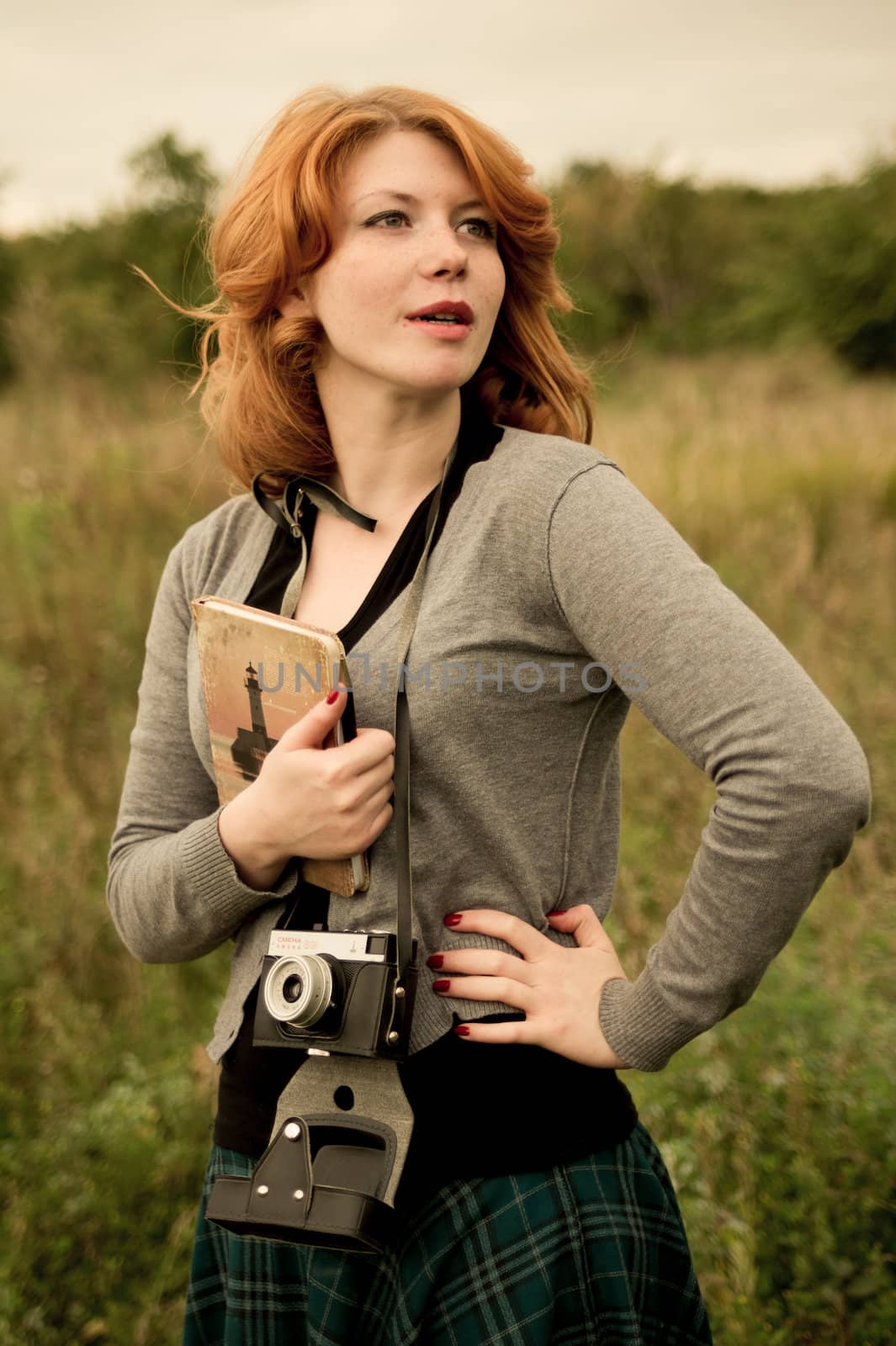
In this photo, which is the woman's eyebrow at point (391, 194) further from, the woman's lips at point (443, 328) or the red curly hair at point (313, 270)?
the woman's lips at point (443, 328)

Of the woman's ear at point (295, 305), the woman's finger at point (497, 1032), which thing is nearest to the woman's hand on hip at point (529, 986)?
the woman's finger at point (497, 1032)

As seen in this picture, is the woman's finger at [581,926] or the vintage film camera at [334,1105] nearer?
the vintage film camera at [334,1105]

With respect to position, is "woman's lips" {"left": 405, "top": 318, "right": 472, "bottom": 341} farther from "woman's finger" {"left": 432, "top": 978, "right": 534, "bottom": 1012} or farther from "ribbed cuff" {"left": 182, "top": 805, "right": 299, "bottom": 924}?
"woman's finger" {"left": 432, "top": 978, "right": 534, "bottom": 1012}

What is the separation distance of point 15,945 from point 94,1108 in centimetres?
67

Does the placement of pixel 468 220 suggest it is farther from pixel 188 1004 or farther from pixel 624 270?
pixel 624 270

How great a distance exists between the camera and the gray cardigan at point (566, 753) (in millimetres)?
1026

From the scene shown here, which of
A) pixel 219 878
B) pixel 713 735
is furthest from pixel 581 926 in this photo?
pixel 219 878

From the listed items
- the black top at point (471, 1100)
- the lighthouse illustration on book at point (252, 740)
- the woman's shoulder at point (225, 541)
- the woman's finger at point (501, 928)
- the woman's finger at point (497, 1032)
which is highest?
the woman's shoulder at point (225, 541)

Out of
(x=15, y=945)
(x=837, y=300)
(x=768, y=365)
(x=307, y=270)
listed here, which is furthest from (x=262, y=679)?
(x=837, y=300)

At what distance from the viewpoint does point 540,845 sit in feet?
4.10

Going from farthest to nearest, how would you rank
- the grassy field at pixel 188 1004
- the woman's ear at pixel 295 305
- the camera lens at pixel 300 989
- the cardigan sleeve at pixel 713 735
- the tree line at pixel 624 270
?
the tree line at pixel 624 270 < the grassy field at pixel 188 1004 < the woman's ear at pixel 295 305 < the camera lens at pixel 300 989 < the cardigan sleeve at pixel 713 735

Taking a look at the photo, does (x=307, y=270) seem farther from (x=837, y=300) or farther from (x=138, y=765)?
(x=837, y=300)

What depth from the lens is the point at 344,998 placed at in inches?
45.1

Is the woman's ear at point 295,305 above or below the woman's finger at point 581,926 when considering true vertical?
above
